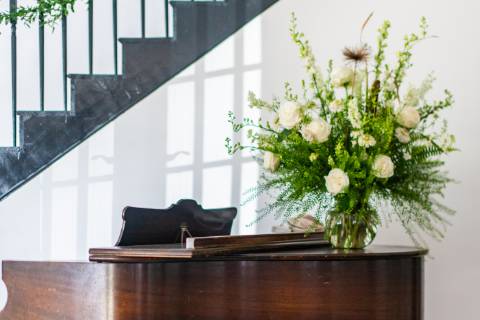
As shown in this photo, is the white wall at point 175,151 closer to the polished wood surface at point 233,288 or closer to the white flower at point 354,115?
the white flower at point 354,115

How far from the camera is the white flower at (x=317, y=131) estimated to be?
2.70 m

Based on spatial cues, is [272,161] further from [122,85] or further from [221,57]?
[221,57]

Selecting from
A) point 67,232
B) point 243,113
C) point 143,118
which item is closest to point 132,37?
point 143,118

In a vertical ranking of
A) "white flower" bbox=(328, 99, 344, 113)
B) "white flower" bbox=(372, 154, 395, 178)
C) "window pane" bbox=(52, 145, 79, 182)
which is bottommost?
"window pane" bbox=(52, 145, 79, 182)

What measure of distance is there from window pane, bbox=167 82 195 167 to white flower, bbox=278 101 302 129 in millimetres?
1722

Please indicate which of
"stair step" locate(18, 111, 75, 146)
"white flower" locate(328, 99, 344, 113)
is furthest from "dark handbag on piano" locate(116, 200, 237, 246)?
"stair step" locate(18, 111, 75, 146)

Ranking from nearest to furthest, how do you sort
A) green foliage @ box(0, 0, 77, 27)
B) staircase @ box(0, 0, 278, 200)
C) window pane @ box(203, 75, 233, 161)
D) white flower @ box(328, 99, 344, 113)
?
white flower @ box(328, 99, 344, 113), green foliage @ box(0, 0, 77, 27), staircase @ box(0, 0, 278, 200), window pane @ box(203, 75, 233, 161)

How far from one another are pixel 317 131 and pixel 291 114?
12 cm

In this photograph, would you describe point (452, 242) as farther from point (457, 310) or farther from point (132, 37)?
point (132, 37)

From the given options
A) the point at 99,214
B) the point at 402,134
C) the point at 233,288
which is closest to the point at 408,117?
the point at 402,134

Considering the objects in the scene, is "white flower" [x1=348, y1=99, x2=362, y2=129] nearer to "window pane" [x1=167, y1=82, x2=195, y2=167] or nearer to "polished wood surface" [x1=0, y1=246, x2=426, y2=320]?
"polished wood surface" [x1=0, y1=246, x2=426, y2=320]

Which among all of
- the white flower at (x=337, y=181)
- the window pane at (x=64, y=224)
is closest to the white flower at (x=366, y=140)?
the white flower at (x=337, y=181)

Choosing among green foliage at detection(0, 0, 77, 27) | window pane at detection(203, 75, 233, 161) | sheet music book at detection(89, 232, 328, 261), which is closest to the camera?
sheet music book at detection(89, 232, 328, 261)

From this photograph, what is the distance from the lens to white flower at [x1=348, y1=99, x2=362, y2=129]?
105 inches
